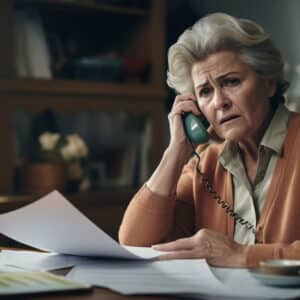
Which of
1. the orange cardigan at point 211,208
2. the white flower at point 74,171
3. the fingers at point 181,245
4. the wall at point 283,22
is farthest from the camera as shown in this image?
the wall at point 283,22

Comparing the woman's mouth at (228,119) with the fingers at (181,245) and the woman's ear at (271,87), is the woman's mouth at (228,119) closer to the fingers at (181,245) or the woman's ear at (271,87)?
the woman's ear at (271,87)

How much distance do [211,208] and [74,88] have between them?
4.31ft

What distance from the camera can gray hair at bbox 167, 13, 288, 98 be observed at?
1.71 meters

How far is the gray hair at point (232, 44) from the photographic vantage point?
171 centimetres

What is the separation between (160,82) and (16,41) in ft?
2.31

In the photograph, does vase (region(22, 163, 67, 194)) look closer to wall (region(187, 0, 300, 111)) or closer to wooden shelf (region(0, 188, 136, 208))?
wooden shelf (region(0, 188, 136, 208))

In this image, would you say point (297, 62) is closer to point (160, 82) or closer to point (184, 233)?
point (160, 82)

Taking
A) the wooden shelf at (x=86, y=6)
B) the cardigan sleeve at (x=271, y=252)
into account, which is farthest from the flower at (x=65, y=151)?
the cardigan sleeve at (x=271, y=252)

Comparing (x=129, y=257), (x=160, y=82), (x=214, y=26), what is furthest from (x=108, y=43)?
(x=129, y=257)

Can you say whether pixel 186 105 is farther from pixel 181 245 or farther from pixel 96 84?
pixel 96 84

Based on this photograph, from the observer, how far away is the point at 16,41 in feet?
9.30

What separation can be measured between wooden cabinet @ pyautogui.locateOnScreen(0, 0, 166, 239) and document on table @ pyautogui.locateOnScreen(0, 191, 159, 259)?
1.33 meters

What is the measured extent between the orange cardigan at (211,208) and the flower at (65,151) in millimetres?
1104

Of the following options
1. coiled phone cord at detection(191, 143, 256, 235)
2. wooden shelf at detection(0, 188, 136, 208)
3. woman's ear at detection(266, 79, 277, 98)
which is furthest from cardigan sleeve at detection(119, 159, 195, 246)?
wooden shelf at detection(0, 188, 136, 208)
